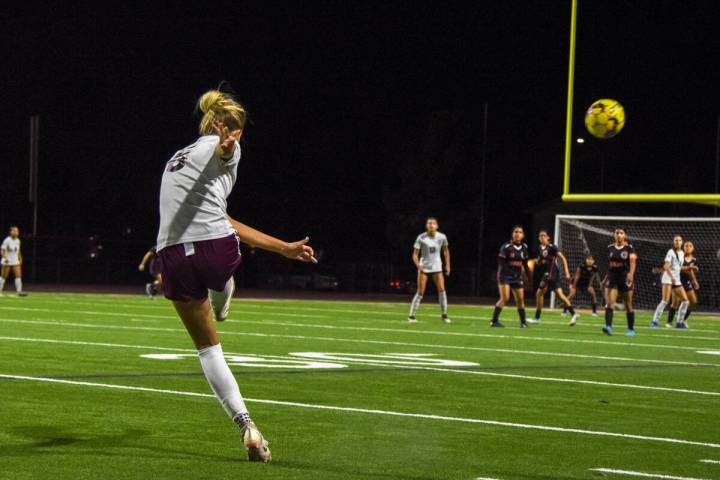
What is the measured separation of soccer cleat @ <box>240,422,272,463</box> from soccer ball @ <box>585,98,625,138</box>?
1282cm

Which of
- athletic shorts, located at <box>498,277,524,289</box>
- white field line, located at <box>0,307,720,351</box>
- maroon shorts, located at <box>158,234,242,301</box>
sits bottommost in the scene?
white field line, located at <box>0,307,720,351</box>

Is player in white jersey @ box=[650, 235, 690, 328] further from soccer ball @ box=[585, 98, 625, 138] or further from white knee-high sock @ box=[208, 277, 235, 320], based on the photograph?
white knee-high sock @ box=[208, 277, 235, 320]

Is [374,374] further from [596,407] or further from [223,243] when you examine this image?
[223,243]

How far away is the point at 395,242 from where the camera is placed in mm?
64625

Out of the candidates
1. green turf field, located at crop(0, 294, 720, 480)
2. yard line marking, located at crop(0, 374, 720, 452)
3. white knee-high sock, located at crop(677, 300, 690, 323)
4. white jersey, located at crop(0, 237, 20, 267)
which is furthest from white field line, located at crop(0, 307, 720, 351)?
yard line marking, located at crop(0, 374, 720, 452)

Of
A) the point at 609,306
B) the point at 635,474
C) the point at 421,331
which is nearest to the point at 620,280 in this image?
the point at 609,306

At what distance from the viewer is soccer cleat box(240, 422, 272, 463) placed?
6.58 metres

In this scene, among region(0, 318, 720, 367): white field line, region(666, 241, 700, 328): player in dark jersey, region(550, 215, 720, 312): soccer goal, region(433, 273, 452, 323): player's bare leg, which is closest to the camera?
region(0, 318, 720, 367): white field line

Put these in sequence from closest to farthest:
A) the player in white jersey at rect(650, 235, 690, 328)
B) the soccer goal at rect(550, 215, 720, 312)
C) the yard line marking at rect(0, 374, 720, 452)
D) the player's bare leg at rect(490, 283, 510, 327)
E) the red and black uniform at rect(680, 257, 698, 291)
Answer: the yard line marking at rect(0, 374, 720, 452) < the player's bare leg at rect(490, 283, 510, 327) < the player in white jersey at rect(650, 235, 690, 328) < the red and black uniform at rect(680, 257, 698, 291) < the soccer goal at rect(550, 215, 720, 312)

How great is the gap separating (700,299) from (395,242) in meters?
28.8

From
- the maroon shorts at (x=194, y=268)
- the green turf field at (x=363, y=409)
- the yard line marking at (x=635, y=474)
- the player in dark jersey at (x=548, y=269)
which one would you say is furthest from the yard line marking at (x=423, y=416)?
the player in dark jersey at (x=548, y=269)

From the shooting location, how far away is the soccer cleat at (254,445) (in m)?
6.58

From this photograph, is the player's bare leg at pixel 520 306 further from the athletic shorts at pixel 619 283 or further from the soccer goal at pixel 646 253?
the soccer goal at pixel 646 253

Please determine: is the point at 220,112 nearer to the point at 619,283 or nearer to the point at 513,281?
the point at 619,283
